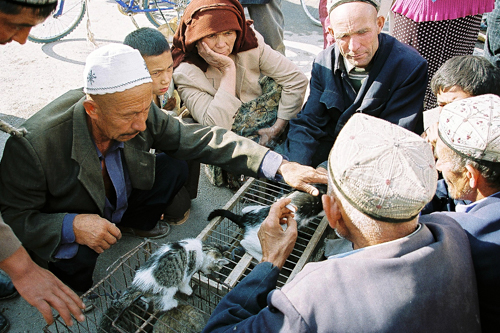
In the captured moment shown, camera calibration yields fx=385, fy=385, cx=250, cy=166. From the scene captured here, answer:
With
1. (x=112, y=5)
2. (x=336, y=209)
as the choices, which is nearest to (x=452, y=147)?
(x=336, y=209)

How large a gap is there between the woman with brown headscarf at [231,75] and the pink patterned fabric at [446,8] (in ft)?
3.97

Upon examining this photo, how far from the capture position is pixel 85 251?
2318 millimetres

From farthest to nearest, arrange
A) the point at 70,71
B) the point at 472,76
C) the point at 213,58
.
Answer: the point at 70,71 < the point at 213,58 < the point at 472,76

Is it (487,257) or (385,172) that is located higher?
(385,172)

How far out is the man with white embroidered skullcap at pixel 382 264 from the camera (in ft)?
3.99

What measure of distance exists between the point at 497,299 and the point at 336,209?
2.61 ft

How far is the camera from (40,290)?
1.93 meters

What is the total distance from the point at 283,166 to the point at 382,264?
1.34 metres

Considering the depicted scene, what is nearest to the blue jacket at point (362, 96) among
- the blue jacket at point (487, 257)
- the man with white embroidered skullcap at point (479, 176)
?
the man with white embroidered skullcap at point (479, 176)

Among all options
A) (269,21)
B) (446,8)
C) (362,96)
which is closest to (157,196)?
(362,96)

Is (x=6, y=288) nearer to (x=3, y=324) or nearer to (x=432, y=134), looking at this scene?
(x=3, y=324)

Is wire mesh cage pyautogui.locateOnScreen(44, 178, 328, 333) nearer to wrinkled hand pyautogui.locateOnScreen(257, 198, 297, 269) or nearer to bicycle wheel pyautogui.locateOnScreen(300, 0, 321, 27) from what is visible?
wrinkled hand pyautogui.locateOnScreen(257, 198, 297, 269)

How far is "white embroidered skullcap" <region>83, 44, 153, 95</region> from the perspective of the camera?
2064 millimetres

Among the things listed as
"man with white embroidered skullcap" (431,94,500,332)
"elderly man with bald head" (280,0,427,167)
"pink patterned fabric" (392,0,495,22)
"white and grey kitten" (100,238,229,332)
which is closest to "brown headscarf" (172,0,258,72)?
"elderly man with bald head" (280,0,427,167)
